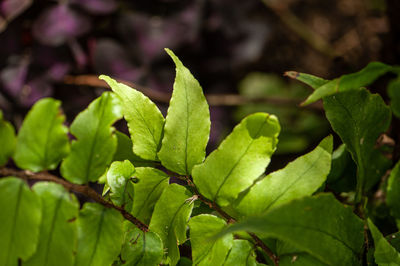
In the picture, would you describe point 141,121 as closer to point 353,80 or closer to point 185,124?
point 185,124

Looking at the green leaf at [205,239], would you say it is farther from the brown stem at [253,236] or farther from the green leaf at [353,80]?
the green leaf at [353,80]

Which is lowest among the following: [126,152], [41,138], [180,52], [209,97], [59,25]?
[209,97]

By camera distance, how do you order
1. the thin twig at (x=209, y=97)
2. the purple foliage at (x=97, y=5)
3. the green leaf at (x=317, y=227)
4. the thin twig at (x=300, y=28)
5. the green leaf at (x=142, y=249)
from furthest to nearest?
the thin twig at (x=300, y=28)
the purple foliage at (x=97, y=5)
the thin twig at (x=209, y=97)
the green leaf at (x=142, y=249)
the green leaf at (x=317, y=227)

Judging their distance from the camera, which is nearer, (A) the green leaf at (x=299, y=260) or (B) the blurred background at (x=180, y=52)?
(A) the green leaf at (x=299, y=260)

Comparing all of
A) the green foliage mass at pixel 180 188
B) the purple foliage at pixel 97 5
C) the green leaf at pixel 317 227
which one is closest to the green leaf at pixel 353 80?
the green foliage mass at pixel 180 188

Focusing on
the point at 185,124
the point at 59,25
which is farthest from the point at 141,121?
the point at 59,25

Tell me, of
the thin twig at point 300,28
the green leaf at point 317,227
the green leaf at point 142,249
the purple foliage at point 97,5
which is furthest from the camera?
the thin twig at point 300,28

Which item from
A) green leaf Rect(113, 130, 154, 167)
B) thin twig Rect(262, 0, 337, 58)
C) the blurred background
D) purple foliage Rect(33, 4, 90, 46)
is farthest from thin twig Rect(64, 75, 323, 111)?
green leaf Rect(113, 130, 154, 167)
